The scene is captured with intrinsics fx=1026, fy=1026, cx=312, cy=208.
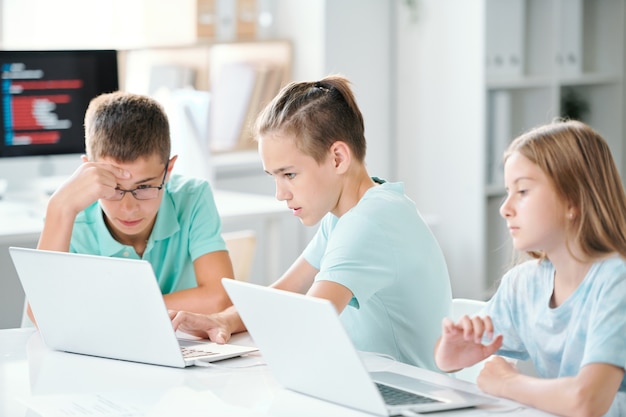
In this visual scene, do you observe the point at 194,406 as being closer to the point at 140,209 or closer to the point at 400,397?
the point at 400,397

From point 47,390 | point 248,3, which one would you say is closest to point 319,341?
point 47,390

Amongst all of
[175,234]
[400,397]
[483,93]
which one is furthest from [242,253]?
[483,93]

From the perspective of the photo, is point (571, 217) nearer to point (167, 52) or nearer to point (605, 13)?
point (167, 52)

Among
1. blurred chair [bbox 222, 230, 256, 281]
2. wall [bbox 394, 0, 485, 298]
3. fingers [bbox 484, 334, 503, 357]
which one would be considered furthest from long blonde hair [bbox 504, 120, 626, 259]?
wall [bbox 394, 0, 485, 298]

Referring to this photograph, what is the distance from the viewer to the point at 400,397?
139cm

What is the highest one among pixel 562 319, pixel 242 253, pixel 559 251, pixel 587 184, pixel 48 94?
pixel 48 94

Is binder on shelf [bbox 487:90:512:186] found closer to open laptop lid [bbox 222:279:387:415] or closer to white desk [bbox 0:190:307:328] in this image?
white desk [bbox 0:190:307:328]

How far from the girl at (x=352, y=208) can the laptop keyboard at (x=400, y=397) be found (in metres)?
0.32

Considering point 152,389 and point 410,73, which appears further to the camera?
point 410,73

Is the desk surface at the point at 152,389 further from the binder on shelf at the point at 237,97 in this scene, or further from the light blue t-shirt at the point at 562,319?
the binder on shelf at the point at 237,97

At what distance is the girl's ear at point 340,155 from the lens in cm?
184

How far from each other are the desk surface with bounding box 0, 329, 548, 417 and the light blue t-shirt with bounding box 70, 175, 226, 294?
1.47ft

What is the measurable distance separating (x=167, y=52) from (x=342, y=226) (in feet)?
8.98

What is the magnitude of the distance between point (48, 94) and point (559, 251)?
239cm
